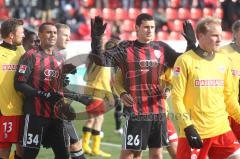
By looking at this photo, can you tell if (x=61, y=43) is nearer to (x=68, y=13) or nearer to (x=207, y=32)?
(x=207, y=32)

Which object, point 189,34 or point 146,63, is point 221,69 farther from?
point 146,63

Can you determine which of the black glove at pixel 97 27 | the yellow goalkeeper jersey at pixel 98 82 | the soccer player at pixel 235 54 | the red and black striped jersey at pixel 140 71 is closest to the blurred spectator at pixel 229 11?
the yellow goalkeeper jersey at pixel 98 82

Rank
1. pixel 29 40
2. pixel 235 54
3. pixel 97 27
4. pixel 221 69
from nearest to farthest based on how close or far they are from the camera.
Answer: pixel 221 69, pixel 97 27, pixel 235 54, pixel 29 40

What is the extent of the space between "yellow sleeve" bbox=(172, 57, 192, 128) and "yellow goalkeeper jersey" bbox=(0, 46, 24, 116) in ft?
7.15

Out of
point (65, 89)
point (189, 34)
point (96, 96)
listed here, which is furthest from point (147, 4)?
point (189, 34)

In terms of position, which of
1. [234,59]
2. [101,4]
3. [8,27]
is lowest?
[101,4]

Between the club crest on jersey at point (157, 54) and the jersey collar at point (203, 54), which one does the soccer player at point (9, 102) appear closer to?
the club crest on jersey at point (157, 54)

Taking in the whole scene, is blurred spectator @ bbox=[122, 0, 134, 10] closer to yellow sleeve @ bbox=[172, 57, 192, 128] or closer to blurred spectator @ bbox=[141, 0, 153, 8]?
blurred spectator @ bbox=[141, 0, 153, 8]

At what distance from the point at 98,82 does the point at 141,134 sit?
11.2ft

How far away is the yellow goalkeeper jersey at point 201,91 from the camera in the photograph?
6879mm

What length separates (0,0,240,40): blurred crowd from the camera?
24.1 m

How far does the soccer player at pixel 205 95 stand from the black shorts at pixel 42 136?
5.46ft

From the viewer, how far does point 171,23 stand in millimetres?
27156

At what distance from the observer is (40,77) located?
315 inches
